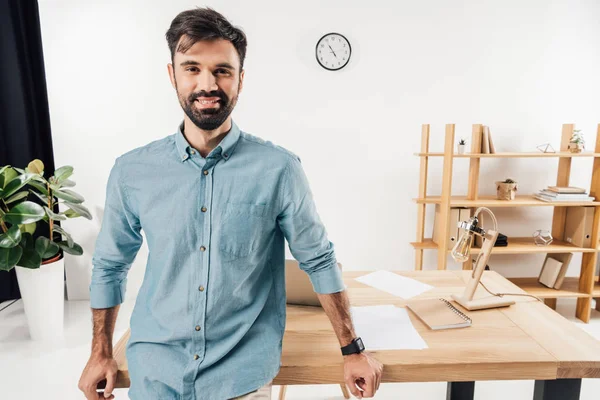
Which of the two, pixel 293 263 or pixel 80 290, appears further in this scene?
pixel 80 290

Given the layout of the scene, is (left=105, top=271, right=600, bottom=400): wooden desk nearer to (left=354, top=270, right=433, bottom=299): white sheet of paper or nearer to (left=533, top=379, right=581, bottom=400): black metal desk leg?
(left=533, top=379, right=581, bottom=400): black metal desk leg

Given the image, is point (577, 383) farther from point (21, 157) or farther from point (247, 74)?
point (21, 157)

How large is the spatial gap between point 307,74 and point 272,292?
2473 millimetres

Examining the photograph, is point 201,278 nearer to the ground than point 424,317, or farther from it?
farther from it

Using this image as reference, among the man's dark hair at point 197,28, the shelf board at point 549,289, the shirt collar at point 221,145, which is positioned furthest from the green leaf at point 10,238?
the shelf board at point 549,289

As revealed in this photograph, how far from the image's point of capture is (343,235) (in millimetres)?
3498

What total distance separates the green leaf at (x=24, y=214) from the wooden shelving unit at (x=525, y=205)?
2667 mm

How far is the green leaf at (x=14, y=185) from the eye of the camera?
98.7 inches

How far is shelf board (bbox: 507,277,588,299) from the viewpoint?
3.09 meters

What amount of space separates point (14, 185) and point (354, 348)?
2454mm

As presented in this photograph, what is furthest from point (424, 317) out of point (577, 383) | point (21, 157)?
point (21, 157)

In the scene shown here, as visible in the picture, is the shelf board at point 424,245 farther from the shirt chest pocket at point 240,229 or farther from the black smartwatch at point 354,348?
the shirt chest pocket at point 240,229

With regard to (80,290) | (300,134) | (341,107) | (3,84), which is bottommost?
(80,290)

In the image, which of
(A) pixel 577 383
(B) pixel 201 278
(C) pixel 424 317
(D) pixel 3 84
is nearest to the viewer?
(B) pixel 201 278
